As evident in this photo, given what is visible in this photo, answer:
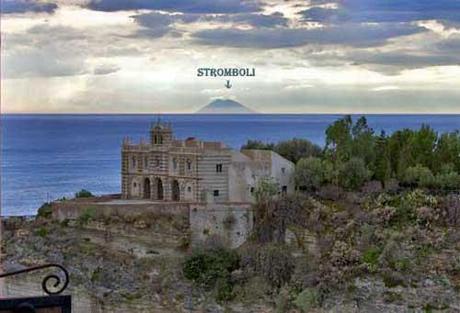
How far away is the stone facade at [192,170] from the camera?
3096 millimetres

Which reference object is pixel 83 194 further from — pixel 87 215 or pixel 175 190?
pixel 175 190

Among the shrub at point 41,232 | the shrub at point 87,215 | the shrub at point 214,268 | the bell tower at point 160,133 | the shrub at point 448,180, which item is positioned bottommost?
the shrub at point 214,268

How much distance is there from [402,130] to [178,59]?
96 centimetres

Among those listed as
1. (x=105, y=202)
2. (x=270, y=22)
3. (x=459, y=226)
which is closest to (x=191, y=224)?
(x=105, y=202)

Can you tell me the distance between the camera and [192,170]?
3.12 meters

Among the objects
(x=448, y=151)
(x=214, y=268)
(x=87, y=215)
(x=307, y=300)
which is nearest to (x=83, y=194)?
(x=87, y=215)

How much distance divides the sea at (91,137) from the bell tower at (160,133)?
0.09 feet

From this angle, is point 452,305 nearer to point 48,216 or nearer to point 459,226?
point 459,226

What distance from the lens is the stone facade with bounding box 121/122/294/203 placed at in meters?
3.10

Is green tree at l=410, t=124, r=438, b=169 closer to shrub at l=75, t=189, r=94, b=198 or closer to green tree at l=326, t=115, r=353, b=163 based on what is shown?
green tree at l=326, t=115, r=353, b=163

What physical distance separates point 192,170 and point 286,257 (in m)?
0.59

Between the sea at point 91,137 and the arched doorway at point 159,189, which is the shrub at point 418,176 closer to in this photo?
the sea at point 91,137

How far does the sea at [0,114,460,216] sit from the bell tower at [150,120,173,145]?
0.09ft

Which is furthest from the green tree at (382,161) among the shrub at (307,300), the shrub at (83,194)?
the shrub at (83,194)
